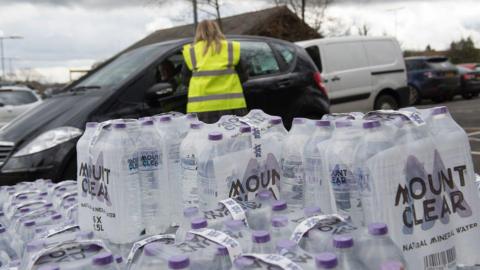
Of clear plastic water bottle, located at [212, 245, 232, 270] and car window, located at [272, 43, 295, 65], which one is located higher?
car window, located at [272, 43, 295, 65]

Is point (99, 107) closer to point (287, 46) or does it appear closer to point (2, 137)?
point (2, 137)

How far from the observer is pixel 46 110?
4676mm

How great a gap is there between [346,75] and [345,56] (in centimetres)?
41

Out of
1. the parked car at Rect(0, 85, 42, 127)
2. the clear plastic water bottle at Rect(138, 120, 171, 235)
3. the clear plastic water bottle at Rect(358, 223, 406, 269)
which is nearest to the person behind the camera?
the clear plastic water bottle at Rect(358, 223, 406, 269)

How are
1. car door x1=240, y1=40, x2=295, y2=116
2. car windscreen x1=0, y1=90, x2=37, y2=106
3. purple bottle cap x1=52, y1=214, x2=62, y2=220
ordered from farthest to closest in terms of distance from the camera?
1. car windscreen x1=0, y1=90, x2=37, y2=106
2. car door x1=240, y1=40, x2=295, y2=116
3. purple bottle cap x1=52, y1=214, x2=62, y2=220

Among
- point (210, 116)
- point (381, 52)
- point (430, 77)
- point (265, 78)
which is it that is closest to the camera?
point (210, 116)

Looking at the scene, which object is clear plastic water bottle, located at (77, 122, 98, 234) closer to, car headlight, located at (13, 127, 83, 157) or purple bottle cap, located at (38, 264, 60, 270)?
purple bottle cap, located at (38, 264, 60, 270)

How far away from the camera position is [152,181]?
6.92ft

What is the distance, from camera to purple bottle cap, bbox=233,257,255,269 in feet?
4.16

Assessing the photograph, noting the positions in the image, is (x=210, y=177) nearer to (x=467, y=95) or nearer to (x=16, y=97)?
(x=16, y=97)

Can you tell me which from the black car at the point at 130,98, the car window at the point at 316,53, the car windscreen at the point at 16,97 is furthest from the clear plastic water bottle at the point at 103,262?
the car windscreen at the point at 16,97

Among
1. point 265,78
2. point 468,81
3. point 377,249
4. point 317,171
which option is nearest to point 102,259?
point 377,249

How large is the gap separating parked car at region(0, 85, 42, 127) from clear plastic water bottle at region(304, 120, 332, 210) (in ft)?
33.4

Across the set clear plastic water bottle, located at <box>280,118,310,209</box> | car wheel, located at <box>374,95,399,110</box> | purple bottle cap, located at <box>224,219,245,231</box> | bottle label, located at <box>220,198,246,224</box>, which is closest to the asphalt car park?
car wheel, located at <box>374,95,399,110</box>
